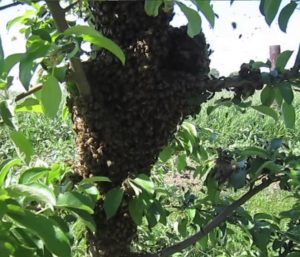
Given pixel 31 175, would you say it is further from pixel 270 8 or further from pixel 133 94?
pixel 270 8

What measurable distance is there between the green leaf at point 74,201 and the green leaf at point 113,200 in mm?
277

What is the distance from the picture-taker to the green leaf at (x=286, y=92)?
1.07 m

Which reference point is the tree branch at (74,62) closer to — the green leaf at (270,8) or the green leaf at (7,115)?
the green leaf at (7,115)

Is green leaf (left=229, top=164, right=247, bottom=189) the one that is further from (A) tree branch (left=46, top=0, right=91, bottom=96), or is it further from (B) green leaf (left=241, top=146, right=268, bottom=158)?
(A) tree branch (left=46, top=0, right=91, bottom=96)

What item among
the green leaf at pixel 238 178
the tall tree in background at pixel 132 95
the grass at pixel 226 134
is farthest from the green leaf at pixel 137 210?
the grass at pixel 226 134

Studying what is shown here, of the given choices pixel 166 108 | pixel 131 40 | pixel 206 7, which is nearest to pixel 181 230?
pixel 166 108

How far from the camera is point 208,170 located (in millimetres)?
1294

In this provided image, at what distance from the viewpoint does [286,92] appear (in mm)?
1078

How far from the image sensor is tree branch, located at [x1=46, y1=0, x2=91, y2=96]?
89 centimetres

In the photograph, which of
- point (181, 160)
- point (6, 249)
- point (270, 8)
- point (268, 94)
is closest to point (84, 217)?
point (6, 249)

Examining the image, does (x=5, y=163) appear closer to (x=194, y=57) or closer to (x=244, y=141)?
(x=194, y=57)

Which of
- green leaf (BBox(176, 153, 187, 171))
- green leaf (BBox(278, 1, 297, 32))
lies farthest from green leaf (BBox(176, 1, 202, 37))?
green leaf (BBox(176, 153, 187, 171))

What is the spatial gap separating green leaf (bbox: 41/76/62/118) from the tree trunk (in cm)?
24

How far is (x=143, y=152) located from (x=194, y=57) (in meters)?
0.22
